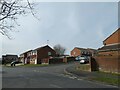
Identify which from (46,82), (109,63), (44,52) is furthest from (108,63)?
(44,52)

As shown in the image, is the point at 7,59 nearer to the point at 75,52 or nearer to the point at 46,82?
the point at 75,52

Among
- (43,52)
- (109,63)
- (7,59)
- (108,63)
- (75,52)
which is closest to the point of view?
(109,63)

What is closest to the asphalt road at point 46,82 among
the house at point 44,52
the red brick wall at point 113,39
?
the red brick wall at point 113,39

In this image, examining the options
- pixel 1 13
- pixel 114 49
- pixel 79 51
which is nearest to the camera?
pixel 1 13

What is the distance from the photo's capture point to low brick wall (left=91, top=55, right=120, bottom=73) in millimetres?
29156

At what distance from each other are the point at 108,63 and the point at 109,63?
220 mm

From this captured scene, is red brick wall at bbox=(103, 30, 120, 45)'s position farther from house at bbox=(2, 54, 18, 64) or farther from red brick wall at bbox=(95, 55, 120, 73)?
house at bbox=(2, 54, 18, 64)

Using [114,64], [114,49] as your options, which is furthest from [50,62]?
[114,64]

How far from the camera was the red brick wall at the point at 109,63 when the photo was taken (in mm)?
29172

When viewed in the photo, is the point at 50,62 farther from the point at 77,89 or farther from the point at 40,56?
the point at 77,89

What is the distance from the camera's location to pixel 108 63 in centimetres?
3119

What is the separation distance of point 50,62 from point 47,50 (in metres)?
21.2

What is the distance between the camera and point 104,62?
32219mm

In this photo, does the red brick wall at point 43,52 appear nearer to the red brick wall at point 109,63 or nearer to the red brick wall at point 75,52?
the red brick wall at point 75,52
